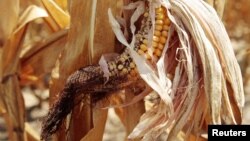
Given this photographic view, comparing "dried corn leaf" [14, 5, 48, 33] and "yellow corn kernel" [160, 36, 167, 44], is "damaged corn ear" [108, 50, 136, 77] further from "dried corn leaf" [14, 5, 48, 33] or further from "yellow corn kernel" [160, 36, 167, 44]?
"dried corn leaf" [14, 5, 48, 33]

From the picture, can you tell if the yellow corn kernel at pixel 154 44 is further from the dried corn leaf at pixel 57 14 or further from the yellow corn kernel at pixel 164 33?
the dried corn leaf at pixel 57 14

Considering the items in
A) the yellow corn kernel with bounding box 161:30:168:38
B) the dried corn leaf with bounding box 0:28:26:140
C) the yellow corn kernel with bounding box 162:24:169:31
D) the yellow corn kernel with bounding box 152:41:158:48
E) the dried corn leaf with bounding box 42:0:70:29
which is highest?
the dried corn leaf with bounding box 42:0:70:29

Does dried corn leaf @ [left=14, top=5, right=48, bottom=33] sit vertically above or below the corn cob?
above

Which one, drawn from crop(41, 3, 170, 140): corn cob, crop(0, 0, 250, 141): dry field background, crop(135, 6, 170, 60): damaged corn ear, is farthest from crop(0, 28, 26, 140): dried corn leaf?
crop(135, 6, 170, 60): damaged corn ear

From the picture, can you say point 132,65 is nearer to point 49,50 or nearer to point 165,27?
point 165,27

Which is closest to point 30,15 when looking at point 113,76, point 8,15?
point 8,15

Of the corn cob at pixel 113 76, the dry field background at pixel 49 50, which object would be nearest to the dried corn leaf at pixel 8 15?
the dry field background at pixel 49 50
